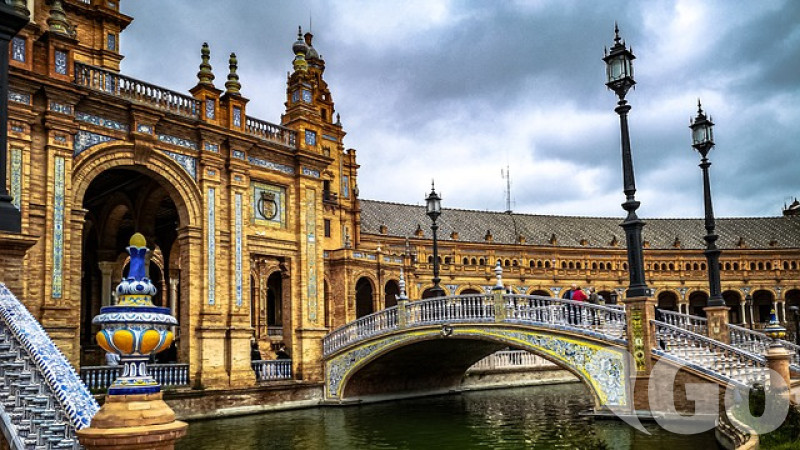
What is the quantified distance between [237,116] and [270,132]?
1569mm

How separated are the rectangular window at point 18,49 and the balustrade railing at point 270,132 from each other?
7.47m

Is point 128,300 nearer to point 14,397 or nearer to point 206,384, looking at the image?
point 14,397

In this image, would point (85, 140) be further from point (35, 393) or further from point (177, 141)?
point (35, 393)

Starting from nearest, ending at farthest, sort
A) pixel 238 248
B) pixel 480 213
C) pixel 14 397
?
pixel 14 397
pixel 238 248
pixel 480 213

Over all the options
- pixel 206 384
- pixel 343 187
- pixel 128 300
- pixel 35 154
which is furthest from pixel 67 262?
pixel 343 187

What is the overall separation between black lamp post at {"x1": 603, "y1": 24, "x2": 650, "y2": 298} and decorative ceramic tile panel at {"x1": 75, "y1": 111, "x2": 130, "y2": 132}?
44.8ft

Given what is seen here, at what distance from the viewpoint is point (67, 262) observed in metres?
18.4

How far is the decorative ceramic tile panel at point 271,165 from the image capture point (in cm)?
2395

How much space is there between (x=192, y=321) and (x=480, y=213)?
154 ft

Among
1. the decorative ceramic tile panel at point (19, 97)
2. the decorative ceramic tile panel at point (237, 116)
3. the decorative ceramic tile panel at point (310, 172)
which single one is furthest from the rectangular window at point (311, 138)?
the decorative ceramic tile panel at point (19, 97)

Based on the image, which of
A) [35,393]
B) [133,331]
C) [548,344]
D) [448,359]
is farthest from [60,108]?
[448,359]

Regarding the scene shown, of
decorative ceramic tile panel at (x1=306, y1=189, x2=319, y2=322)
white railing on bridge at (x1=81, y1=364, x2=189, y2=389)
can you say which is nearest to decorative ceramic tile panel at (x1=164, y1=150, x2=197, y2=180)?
decorative ceramic tile panel at (x1=306, y1=189, x2=319, y2=322)

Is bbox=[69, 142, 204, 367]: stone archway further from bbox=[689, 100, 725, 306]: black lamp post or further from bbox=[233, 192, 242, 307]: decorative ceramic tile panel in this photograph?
bbox=[689, 100, 725, 306]: black lamp post

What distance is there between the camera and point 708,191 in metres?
19.5
